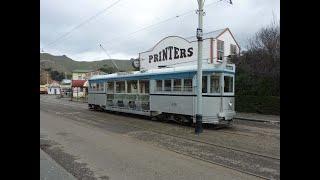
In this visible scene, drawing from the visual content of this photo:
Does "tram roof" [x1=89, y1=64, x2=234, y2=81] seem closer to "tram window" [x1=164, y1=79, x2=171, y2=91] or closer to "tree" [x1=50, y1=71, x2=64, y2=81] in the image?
"tram window" [x1=164, y1=79, x2=171, y2=91]

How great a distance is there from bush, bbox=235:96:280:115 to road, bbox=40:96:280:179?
39.3 feet

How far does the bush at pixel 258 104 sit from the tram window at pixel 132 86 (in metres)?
9.82

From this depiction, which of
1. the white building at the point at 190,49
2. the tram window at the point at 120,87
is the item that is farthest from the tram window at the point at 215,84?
the white building at the point at 190,49

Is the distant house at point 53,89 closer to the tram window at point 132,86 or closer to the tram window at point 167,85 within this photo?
the tram window at point 132,86

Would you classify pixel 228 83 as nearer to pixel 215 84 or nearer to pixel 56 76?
pixel 215 84

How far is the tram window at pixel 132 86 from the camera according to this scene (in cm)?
2603

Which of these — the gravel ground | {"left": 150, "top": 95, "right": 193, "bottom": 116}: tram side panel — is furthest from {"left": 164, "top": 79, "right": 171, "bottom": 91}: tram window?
the gravel ground

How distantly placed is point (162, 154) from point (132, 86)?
15.1m

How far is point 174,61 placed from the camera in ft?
158

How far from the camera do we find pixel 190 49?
4531 centimetres
